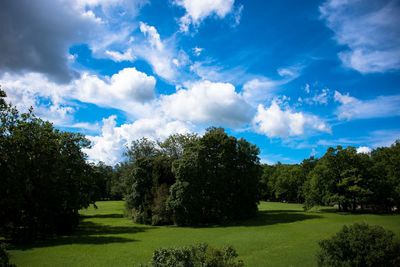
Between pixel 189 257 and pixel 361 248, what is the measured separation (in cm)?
912

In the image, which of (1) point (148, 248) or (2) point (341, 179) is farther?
(2) point (341, 179)

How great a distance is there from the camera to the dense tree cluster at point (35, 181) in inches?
1361

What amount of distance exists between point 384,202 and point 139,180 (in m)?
49.8

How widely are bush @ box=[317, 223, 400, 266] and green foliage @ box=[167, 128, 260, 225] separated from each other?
3671 cm

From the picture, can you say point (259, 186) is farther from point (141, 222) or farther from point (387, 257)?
point (387, 257)

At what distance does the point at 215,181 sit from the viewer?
55.8 m

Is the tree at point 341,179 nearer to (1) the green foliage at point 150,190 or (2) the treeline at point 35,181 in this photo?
(1) the green foliage at point 150,190

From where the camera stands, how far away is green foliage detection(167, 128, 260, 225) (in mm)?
52344

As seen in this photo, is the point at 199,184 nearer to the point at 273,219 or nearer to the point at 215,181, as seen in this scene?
the point at 215,181

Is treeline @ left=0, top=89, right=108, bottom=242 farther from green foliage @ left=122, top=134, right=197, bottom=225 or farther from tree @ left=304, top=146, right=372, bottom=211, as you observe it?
tree @ left=304, top=146, right=372, bottom=211

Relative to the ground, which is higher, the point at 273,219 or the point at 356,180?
the point at 356,180

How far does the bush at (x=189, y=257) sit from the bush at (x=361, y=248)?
7231 mm

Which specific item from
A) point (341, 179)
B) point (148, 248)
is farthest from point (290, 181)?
point (148, 248)

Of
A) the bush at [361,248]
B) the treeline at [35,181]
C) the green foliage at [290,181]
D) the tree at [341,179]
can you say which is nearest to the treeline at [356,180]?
the tree at [341,179]
